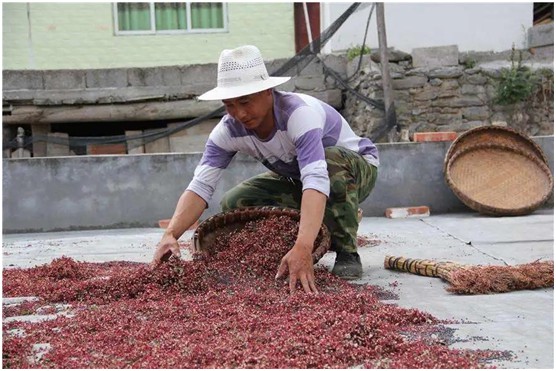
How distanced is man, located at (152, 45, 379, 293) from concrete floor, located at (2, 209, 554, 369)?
0.34 metres

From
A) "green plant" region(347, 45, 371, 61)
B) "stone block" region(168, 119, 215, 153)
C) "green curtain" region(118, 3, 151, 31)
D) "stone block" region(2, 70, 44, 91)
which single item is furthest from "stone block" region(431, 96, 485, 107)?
"stone block" region(2, 70, 44, 91)

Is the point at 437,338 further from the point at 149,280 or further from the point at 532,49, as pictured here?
the point at 532,49

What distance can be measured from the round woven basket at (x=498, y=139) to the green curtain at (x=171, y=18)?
6355 mm

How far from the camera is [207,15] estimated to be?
11523 mm

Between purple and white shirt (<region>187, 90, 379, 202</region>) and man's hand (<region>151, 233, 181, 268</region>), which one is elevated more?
purple and white shirt (<region>187, 90, 379, 202</region>)

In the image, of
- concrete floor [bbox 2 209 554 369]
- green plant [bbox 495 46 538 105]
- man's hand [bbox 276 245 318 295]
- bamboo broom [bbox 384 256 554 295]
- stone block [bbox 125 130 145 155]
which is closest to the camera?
concrete floor [bbox 2 209 554 369]

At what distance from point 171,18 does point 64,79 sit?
2.31 metres

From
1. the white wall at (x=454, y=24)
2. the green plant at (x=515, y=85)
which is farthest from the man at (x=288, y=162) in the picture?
the white wall at (x=454, y=24)

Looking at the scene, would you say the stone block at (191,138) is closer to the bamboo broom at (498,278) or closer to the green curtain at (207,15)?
the green curtain at (207,15)

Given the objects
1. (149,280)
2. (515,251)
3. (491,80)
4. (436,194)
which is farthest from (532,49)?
(149,280)

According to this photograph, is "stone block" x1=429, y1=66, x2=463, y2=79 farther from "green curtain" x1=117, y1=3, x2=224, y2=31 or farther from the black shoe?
the black shoe

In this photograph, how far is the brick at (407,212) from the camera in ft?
20.1

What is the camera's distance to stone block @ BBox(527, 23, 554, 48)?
9650 mm

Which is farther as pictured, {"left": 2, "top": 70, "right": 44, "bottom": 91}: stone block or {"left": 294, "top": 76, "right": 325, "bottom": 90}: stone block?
{"left": 2, "top": 70, "right": 44, "bottom": 91}: stone block
